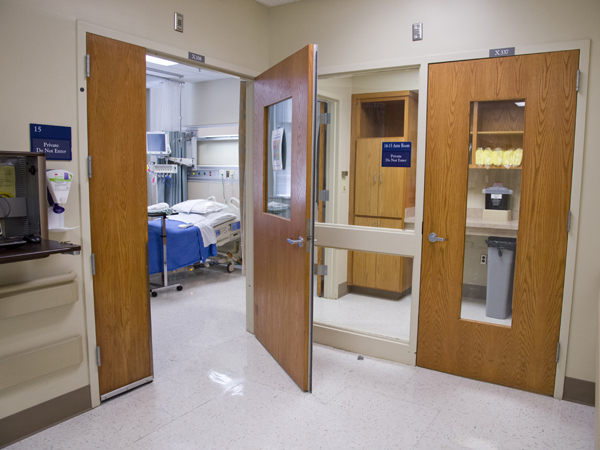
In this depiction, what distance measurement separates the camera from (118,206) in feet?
8.38

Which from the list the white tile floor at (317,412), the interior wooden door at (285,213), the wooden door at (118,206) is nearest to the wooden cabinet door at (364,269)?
the white tile floor at (317,412)

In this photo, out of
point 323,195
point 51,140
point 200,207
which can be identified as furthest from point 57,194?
point 200,207

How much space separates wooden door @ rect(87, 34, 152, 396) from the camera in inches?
95.1

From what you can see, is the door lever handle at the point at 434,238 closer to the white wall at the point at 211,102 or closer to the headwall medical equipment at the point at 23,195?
the headwall medical equipment at the point at 23,195

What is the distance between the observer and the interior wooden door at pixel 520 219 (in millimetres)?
2576

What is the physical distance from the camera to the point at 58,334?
2.33 metres

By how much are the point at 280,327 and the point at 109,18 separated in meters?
2.18

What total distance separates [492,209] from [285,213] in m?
1.37

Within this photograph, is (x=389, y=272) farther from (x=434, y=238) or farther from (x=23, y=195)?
(x=23, y=195)

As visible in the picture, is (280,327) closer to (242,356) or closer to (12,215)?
(242,356)

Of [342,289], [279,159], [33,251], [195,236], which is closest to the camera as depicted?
[33,251]

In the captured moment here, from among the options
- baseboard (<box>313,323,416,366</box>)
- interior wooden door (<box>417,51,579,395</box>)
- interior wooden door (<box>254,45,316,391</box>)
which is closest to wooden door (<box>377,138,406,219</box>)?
interior wooden door (<box>417,51,579,395</box>)

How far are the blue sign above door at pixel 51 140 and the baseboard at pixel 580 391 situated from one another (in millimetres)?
3196

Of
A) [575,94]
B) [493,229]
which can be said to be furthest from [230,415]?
[575,94]
